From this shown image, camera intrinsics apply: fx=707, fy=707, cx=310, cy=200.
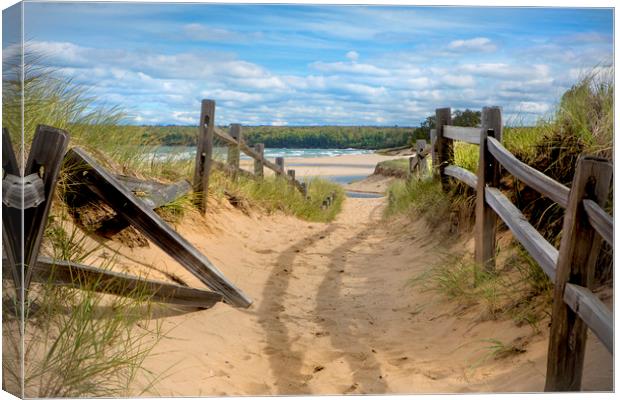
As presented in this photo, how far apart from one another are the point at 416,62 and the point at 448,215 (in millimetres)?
3383

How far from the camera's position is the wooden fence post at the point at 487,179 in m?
5.45

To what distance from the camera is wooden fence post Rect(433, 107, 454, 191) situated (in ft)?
23.9

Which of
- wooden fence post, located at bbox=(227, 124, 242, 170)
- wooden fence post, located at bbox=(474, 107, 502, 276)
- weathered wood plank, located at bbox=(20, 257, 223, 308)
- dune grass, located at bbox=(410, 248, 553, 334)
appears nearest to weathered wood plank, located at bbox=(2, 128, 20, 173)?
weathered wood plank, located at bbox=(20, 257, 223, 308)

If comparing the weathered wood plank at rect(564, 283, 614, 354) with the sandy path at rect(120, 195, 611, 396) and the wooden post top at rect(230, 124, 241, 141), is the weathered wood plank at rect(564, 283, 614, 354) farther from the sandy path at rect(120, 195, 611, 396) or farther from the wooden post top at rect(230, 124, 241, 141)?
the wooden post top at rect(230, 124, 241, 141)

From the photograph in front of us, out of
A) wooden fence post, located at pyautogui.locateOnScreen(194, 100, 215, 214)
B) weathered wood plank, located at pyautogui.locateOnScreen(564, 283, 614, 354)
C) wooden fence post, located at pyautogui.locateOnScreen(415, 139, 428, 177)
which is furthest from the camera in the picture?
wooden fence post, located at pyautogui.locateOnScreen(194, 100, 215, 214)

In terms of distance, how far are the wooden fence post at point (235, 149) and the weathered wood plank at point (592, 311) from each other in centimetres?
666

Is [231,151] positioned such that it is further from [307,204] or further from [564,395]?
[564,395]

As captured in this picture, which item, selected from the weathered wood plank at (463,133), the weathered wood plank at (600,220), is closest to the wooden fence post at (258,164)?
the weathered wood plank at (463,133)

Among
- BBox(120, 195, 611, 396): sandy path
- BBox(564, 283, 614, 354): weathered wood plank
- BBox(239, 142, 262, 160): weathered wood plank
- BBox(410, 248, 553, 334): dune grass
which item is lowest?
BBox(120, 195, 611, 396): sandy path

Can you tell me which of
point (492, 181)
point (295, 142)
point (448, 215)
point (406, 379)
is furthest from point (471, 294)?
point (448, 215)

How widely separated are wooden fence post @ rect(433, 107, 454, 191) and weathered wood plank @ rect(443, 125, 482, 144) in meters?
0.10

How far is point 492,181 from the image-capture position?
5.48 m

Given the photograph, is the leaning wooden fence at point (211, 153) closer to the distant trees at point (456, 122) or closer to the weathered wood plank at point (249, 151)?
the weathered wood plank at point (249, 151)

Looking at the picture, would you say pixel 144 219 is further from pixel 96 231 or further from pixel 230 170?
pixel 230 170
